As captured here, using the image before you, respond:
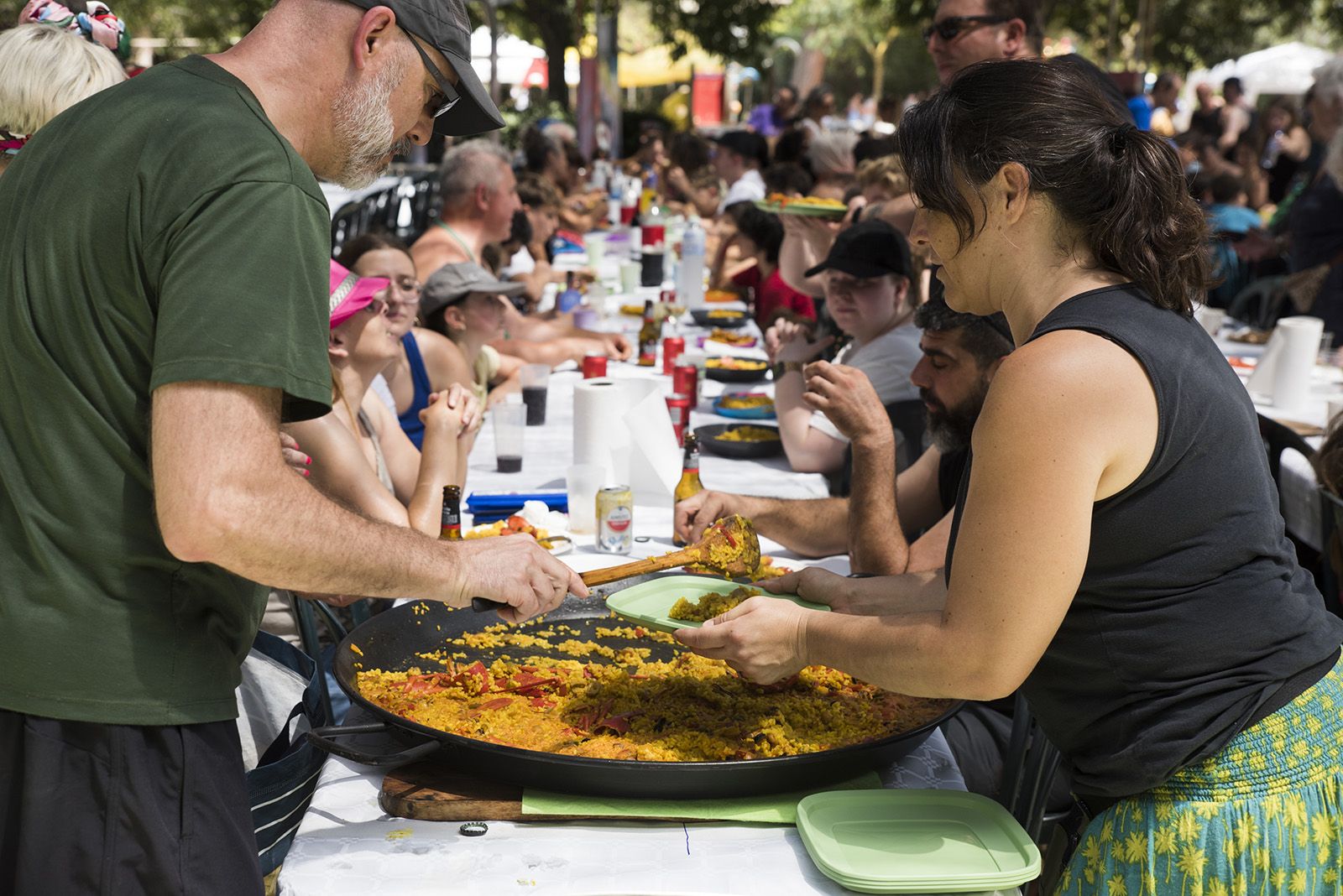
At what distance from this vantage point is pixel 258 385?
4.74 feet

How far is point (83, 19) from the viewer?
3.16 m

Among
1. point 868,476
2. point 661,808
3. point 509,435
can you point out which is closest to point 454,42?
point 661,808

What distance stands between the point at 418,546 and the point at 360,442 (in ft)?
6.83

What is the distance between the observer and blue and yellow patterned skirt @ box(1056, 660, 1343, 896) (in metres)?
1.73

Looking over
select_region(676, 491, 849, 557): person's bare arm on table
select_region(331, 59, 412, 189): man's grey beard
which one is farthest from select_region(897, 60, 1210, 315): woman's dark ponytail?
select_region(676, 491, 849, 557): person's bare arm on table

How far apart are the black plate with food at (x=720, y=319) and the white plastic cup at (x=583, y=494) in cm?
376

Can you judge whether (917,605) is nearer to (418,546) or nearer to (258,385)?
(418,546)

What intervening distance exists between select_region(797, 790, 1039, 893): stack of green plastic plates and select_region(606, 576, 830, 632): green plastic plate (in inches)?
17.6

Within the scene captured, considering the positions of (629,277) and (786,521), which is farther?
(629,277)

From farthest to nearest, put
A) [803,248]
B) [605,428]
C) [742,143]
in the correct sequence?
[742,143] < [803,248] < [605,428]

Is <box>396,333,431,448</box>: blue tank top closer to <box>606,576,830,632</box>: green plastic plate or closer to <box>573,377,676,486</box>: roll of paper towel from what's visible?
<box>573,377,676,486</box>: roll of paper towel

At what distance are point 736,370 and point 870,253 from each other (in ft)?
3.71

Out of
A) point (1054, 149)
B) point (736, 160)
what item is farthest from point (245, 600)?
point (736, 160)

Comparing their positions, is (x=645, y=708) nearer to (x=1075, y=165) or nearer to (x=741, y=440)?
(x=1075, y=165)
